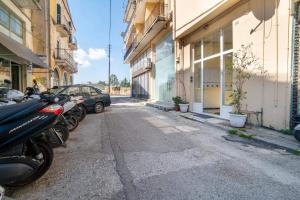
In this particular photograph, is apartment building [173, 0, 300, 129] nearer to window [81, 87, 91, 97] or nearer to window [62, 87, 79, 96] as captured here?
window [81, 87, 91, 97]

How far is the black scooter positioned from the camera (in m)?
2.57

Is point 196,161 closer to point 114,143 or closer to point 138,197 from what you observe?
point 138,197

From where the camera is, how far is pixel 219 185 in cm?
287

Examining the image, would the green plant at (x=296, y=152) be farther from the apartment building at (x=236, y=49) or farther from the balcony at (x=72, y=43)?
the balcony at (x=72, y=43)

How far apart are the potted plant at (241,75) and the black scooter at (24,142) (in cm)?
526

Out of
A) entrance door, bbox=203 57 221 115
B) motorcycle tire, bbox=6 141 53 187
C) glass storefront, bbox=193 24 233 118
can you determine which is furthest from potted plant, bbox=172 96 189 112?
motorcycle tire, bbox=6 141 53 187

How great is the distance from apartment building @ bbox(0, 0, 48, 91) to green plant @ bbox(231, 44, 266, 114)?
851 cm

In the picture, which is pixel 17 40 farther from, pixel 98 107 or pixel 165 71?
pixel 165 71

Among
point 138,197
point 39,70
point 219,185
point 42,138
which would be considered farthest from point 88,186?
point 39,70

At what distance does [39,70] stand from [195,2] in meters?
13.0

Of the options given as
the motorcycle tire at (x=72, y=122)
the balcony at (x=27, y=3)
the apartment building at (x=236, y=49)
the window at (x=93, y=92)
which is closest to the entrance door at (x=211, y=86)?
the apartment building at (x=236, y=49)

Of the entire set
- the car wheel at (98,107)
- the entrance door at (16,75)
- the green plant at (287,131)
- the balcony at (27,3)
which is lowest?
the green plant at (287,131)

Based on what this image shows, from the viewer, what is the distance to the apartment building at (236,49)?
560 centimetres

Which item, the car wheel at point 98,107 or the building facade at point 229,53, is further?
the car wheel at point 98,107
